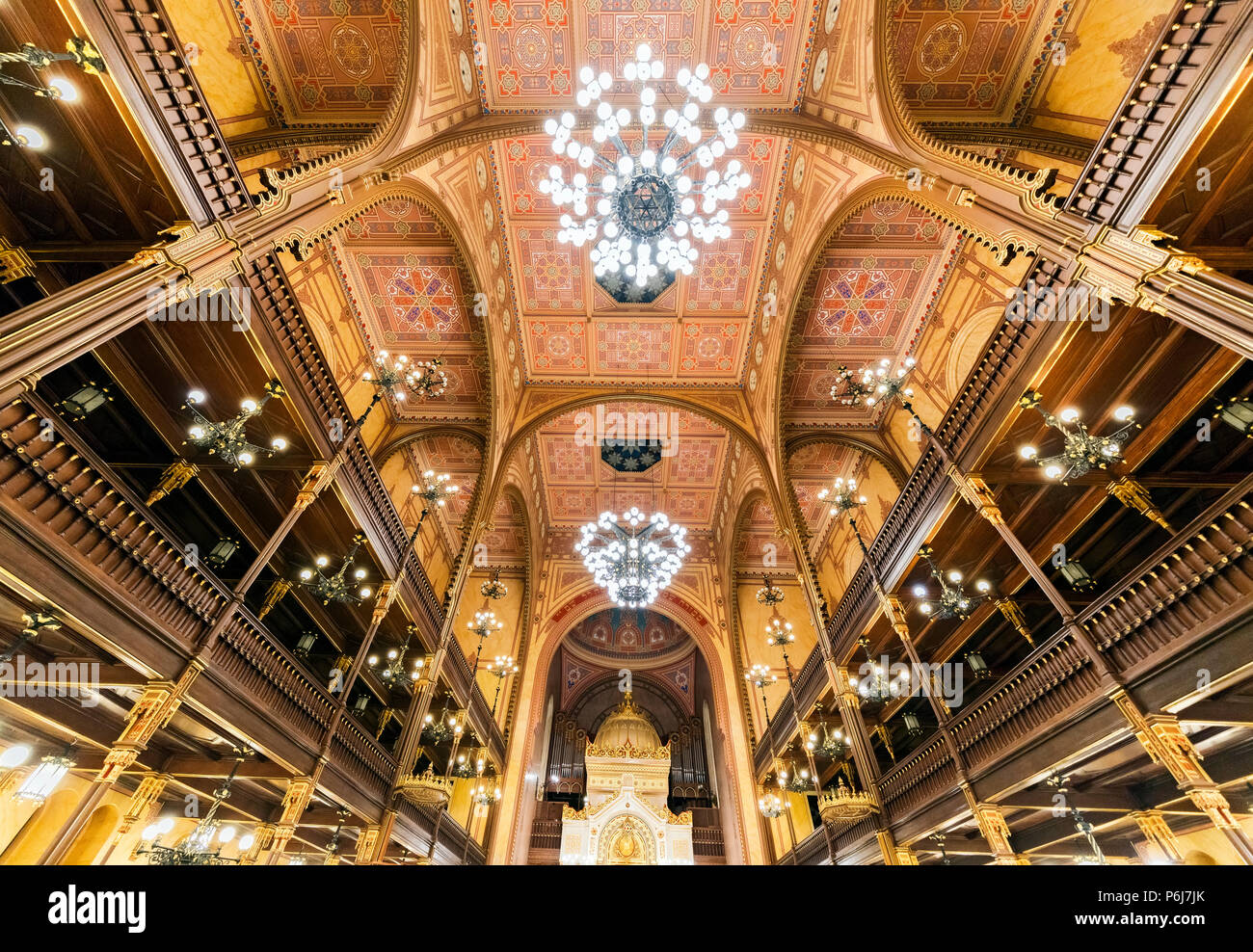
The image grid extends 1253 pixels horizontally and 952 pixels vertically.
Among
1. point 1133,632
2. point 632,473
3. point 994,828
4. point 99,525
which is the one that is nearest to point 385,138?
point 99,525

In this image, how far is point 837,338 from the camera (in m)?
13.9

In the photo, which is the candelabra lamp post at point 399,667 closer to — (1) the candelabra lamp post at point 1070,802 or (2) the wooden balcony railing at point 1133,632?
(2) the wooden balcony railing at point 1133,632

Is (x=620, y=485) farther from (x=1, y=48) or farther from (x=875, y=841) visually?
(x=1, y=48)

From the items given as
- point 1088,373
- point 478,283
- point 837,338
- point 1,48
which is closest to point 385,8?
point 478,283

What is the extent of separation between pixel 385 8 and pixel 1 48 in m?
6.67

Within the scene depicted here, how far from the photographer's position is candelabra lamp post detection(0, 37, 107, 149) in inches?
176

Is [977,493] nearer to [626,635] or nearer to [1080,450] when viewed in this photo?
[1080,450]

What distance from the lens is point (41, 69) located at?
17.2ft

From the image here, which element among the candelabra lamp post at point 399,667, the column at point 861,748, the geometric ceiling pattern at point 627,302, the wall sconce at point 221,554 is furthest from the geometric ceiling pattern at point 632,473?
the wall sconce at point 221,554

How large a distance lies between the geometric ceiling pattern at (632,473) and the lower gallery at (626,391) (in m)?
0.38

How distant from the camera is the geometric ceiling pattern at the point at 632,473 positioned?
18.4 metres

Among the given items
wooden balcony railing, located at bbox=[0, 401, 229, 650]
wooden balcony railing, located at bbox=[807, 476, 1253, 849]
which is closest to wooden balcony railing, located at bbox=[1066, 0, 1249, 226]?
wooden balcony railing, located at bbox=[807, 476, 1253, 849]

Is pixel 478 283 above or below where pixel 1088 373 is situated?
above

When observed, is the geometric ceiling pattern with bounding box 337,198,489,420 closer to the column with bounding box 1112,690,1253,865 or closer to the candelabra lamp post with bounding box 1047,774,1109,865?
the column with bounding box 1112,690,1253,865
